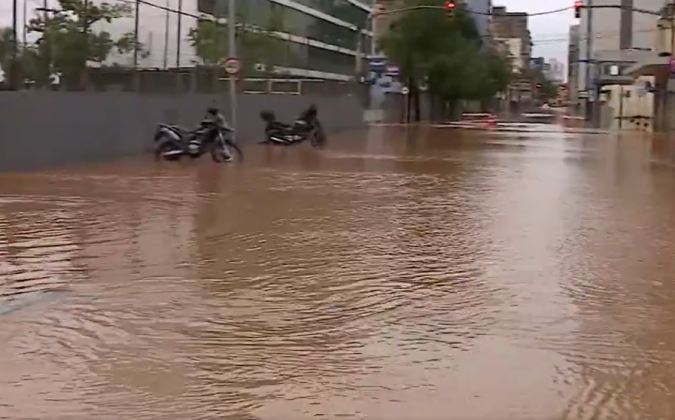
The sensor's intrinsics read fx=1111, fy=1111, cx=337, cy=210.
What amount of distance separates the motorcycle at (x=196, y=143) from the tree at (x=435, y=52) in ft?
143

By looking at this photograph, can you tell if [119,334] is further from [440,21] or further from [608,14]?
[608,14]

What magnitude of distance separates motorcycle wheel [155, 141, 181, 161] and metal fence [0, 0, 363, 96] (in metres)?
2.50

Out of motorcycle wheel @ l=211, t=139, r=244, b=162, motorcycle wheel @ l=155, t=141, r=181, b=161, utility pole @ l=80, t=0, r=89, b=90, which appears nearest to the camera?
motorcycle wheel @ l=211, t=139, r=244, b=162

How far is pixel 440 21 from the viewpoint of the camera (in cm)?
7119

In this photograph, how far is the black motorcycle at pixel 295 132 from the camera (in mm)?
35000

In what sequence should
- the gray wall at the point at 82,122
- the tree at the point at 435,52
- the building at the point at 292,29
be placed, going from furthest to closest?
the tree at the point at 435,52 < the building at the point at 292,29 < the gray wall at the point at 82,122

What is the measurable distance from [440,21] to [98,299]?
6415cm

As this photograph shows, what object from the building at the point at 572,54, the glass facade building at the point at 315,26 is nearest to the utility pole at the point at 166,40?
the glass facade building at the point at 315,26

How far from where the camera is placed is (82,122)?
2627 cm

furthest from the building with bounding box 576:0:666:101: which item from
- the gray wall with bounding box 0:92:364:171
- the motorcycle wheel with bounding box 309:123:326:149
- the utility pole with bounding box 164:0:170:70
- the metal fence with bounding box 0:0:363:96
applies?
the gray wall with bounding box 0:92:364:171

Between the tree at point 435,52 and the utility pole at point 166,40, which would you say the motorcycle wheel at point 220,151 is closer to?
the utility pole at point 166,40

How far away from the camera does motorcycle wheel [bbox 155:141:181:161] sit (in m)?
26.0

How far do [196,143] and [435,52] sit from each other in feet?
160

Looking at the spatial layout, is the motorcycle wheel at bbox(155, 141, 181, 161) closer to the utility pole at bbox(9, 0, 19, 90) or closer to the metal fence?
the metal fence
